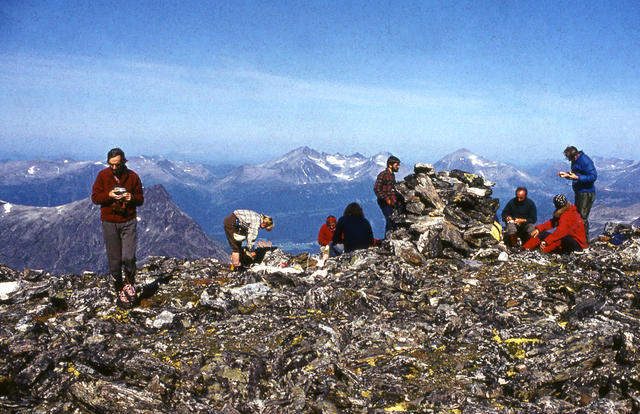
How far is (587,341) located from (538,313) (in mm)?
2597

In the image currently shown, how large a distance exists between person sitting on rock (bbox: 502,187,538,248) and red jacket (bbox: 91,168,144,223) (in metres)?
15.6

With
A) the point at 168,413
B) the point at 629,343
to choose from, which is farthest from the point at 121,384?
the point at 629,343

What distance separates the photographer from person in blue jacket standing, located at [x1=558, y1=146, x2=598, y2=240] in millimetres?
17359

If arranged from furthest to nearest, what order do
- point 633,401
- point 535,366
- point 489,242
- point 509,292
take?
point 489,242 → point 509,292 → point 535,366 → point 633,401

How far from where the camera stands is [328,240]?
1945 cm

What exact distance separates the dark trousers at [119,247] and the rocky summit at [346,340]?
1.01 m

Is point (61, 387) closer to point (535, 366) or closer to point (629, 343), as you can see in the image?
point (535, 366)

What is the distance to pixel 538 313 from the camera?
1013 centimetres

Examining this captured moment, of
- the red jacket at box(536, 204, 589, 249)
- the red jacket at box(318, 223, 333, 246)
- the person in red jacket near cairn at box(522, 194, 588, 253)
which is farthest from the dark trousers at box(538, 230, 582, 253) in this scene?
the red jacket at box(318, 223, 333, 246)

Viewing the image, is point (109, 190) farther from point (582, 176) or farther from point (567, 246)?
point (582, 176)

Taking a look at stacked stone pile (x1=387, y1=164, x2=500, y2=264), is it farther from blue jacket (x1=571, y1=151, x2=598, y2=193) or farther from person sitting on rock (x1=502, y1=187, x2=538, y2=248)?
blue jacket (x1=571, y1=151, x2=598, y2=193)

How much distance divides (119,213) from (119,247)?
983 millimetres

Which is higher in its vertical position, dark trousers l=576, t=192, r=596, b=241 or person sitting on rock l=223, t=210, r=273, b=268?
dark trousers l=576, t=192, r=596, b=241

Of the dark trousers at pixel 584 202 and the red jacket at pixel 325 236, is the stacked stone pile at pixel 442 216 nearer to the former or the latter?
the red jacket at pixel 325 236
